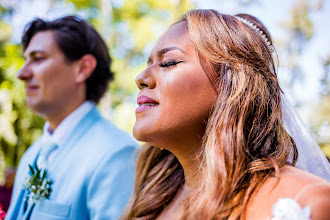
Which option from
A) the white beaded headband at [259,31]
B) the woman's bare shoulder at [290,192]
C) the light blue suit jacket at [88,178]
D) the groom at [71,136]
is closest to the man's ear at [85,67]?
the groom at [71,136]

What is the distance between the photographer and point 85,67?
3.55 m

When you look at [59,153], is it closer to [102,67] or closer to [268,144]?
[102,67]

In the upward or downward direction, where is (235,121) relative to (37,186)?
upward

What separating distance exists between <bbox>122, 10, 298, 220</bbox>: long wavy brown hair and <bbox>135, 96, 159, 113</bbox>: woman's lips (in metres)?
0.34

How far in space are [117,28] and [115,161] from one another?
624 inches

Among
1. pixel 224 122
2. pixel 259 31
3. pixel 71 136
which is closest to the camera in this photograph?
pixel 224 122

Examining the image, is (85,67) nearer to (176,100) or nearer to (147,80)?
(147,80)

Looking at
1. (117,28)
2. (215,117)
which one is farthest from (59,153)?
(117,28)

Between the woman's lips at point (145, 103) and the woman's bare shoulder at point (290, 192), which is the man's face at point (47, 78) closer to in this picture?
the woman's lips at point (145, 103)

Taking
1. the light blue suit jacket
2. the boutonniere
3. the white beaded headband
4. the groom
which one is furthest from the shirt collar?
the white beaded headband

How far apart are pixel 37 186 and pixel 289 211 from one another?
2077 mm

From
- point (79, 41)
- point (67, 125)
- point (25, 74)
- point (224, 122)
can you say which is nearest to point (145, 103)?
point (224, 122)

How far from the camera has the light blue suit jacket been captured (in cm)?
257

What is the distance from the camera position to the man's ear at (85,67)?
3.44 m
